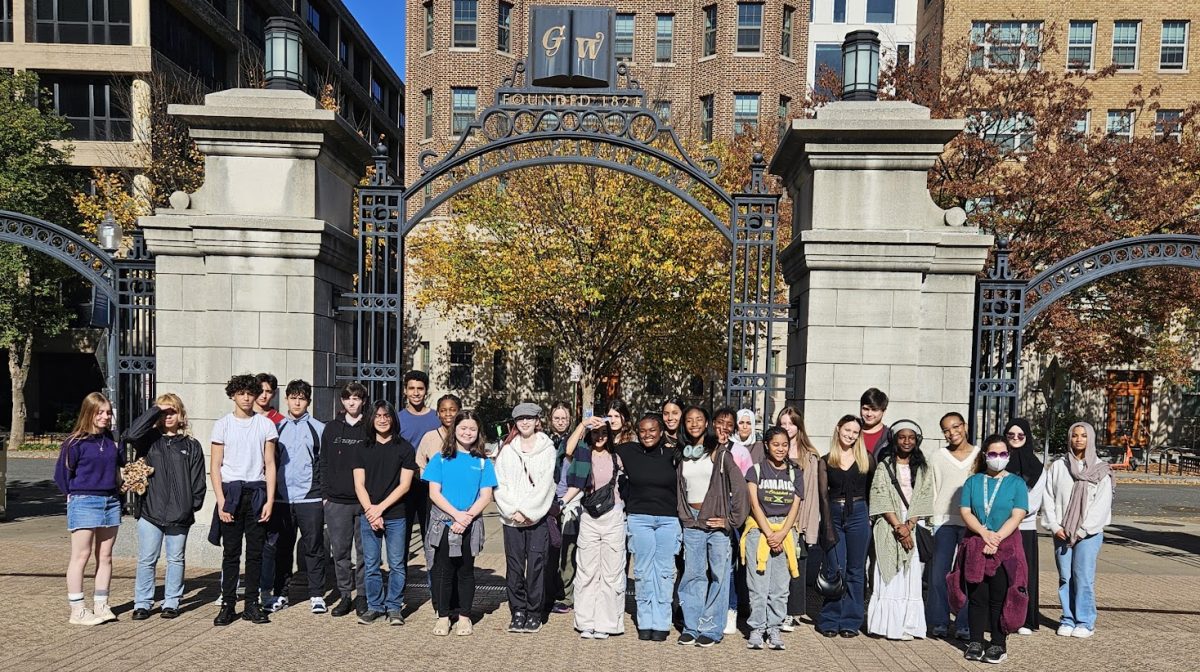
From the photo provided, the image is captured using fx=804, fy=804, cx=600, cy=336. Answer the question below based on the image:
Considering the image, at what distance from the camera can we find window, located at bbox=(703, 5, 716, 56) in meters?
28.4

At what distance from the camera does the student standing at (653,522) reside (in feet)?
20.3

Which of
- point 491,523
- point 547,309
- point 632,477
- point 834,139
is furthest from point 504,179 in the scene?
point 632,477

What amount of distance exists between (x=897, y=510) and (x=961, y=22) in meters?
24.2

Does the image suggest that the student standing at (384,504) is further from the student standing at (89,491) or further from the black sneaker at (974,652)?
the black sneaker at (974,652)

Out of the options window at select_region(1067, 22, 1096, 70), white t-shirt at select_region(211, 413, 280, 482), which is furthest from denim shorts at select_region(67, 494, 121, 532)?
window at select_region(1067, 22, 1096, 70)

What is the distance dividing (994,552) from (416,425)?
4.80m

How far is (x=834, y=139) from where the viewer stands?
309 inches

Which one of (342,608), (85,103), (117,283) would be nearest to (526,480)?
(342,608)

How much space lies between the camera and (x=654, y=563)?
622 cm

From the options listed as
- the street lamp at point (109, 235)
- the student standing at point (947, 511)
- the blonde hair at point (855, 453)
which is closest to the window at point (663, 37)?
the street lamp at point (109, 235)

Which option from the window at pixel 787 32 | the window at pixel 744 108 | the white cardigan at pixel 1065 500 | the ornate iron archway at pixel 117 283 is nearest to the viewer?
the white cardigan at pixel 1065 500

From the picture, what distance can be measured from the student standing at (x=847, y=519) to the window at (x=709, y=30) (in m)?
24.6

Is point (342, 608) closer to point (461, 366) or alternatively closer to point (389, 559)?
point (389, 559)

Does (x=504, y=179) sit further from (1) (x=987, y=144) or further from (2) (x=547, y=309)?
(1) (x=987, y=144)
